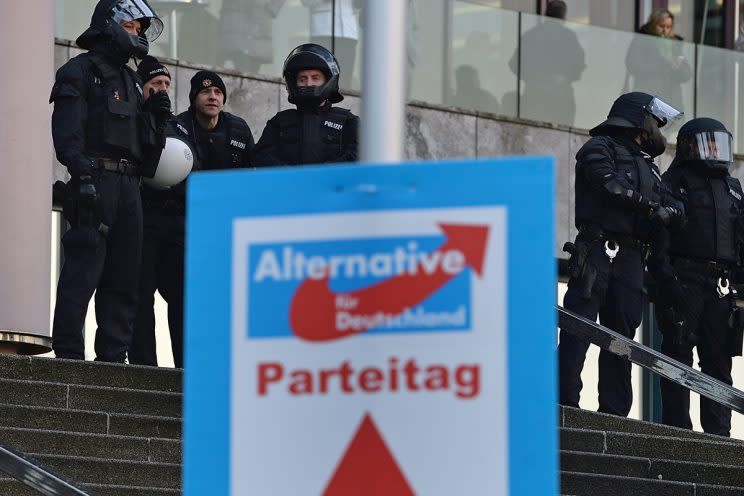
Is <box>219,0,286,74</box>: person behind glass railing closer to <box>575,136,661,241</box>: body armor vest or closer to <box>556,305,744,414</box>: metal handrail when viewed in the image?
A: <box>575,136,661,241</box>: body armor vest

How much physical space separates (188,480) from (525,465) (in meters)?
0.46

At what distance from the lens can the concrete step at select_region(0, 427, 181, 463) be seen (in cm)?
736

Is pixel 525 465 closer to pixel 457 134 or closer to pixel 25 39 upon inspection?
pixel 25 39

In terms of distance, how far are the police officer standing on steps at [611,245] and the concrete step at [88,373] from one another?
224 centimetres

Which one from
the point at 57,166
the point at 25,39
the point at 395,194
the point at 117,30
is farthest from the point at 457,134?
the point at 395,194

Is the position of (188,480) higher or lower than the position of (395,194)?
lower

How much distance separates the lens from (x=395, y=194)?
9.12 ft

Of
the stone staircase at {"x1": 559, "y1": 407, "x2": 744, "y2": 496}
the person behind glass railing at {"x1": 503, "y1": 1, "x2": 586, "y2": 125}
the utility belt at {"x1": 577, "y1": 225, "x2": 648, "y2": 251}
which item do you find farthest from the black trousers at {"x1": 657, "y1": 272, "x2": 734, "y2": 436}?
the person behind glass railing at {"x1": 503, "y1": 1, "x2": 586, "y2": 125}

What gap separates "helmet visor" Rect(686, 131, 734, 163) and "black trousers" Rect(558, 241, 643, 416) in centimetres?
90

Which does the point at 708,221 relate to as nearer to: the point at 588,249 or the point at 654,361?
the point at 588,249

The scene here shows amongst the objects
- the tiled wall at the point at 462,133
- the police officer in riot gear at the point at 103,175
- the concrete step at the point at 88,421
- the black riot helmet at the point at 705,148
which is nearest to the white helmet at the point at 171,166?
the police officer in riot gear at the point at 103,175

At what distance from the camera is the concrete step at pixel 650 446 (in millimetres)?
8547

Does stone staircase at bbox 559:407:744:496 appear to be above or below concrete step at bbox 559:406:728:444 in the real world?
below

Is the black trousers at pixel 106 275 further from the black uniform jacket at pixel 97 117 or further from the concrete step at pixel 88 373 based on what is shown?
the concrete step at pixel 88 373
